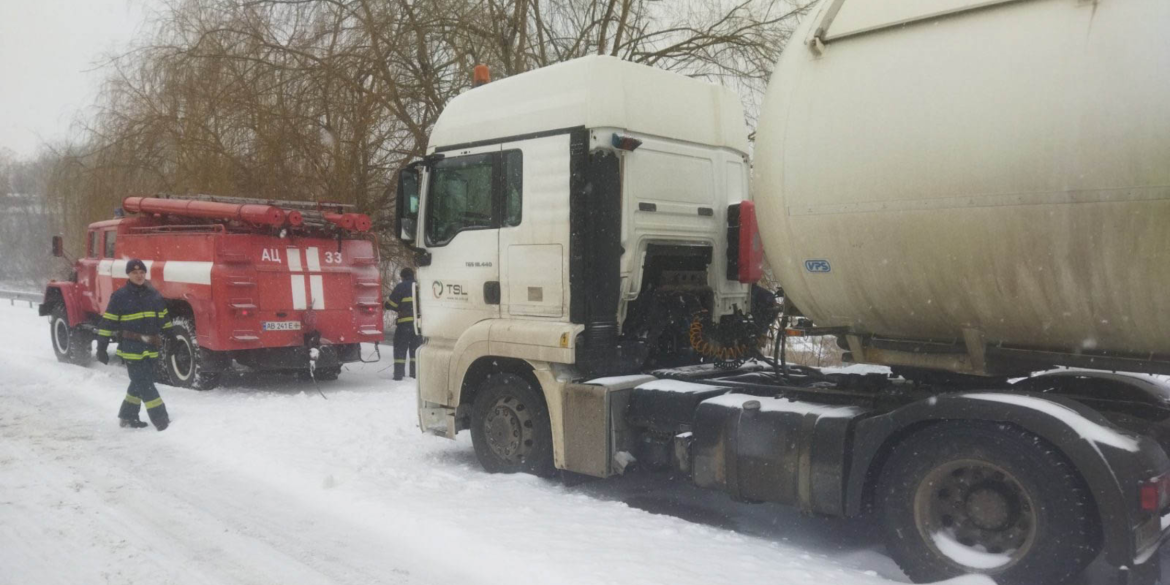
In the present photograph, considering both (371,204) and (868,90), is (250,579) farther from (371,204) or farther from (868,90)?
(371,204)

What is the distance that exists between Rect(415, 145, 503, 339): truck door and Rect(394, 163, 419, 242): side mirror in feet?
0.33

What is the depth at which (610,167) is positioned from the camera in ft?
18.5

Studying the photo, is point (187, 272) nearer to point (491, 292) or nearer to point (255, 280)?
point (255, 280)

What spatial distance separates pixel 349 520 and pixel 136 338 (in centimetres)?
427

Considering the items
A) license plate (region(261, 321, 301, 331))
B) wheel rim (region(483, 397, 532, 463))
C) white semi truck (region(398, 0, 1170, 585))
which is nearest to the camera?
white semi truck (region(398, 0, 1170, 585))

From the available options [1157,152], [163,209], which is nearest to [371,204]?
[163,209]

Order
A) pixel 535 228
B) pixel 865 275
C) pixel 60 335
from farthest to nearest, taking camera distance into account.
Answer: pixel 60 335, pixel 535 228, pixel 865 275

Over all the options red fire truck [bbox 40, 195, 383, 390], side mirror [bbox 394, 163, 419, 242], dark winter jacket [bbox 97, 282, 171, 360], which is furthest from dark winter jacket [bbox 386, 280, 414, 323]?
side mirror [bbox 394, 163, 419, 242]

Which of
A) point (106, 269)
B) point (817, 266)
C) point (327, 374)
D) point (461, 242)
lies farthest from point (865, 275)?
point (106, 269)

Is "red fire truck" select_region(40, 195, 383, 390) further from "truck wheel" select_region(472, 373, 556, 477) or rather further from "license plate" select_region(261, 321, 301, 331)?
"truck wheel" select_region(472, 373, 556, 477)

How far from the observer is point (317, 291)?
10812 mm

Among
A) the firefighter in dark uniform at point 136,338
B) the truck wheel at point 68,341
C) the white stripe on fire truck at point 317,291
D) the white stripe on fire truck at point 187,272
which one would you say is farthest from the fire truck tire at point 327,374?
the truck wheel at point 68,341

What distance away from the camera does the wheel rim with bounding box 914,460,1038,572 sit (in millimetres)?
3885

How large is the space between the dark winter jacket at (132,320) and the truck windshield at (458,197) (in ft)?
11.9
